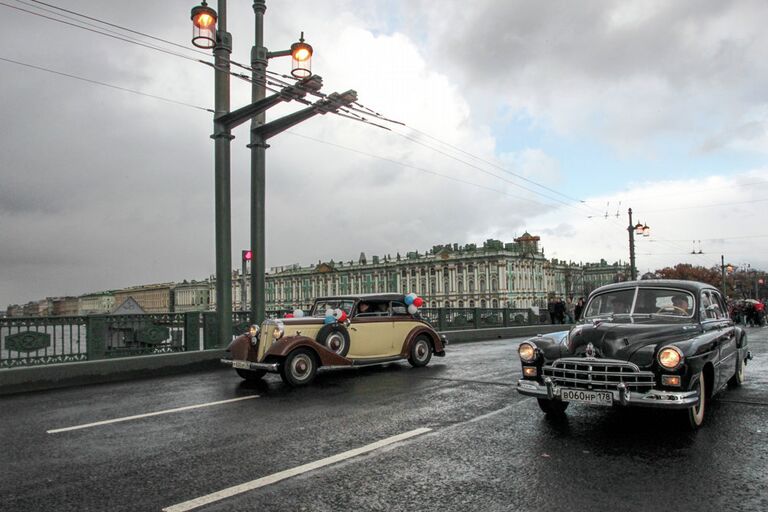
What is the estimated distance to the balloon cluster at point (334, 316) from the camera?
10.6 metres

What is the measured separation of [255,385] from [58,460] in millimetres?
4805

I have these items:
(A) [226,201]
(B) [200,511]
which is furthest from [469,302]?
(B) [200,511]

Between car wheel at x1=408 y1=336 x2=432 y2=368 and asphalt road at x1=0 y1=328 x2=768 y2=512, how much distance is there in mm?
3499

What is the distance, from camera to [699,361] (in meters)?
5.91

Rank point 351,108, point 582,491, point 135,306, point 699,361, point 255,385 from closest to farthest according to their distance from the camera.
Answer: point 582,491
point 699,361
point 255,385
point 351,108
point 135,306

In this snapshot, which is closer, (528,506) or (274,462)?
(528,506)

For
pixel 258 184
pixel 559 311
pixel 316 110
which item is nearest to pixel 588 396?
pixel 316 110

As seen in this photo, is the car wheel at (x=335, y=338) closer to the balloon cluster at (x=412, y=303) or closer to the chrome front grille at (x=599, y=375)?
the balloon cluster at (x=412, y=303)

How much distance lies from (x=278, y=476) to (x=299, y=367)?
5.40m

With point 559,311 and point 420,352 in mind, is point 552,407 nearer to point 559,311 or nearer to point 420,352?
point 420,352

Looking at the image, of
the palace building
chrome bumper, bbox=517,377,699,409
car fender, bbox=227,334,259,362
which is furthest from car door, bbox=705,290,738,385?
the palace building

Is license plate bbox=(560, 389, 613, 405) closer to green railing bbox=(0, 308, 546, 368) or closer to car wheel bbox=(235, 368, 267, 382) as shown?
car wheel bbox=(235, 368, 267, 382)

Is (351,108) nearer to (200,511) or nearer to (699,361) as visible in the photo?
(699,361)

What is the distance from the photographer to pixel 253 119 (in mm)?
14406
